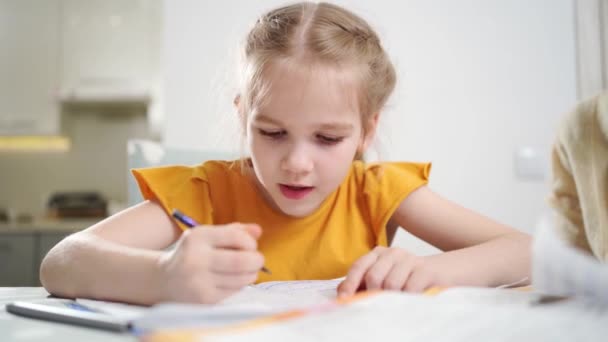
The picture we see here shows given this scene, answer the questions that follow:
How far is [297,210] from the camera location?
2.71ft

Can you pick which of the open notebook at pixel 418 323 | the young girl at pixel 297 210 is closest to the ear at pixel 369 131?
the young girl at pixel 297 210

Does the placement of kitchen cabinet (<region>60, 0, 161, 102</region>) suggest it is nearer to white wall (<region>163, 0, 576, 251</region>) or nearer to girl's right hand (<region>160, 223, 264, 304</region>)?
white wall (<region>163, 0, 576, 251</region>)

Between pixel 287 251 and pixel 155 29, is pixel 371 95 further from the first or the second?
pixel 155 29

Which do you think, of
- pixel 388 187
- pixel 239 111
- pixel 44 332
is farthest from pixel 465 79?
pixel 44 332

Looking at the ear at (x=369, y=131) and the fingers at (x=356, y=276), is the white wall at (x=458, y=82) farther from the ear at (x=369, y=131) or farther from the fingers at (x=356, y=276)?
the fingers at (x=356, y=276)

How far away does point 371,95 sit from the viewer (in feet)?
2.73

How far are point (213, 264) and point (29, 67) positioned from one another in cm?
317

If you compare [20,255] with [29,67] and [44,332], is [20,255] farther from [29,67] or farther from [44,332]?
[44,332]

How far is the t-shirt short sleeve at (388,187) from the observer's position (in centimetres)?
89

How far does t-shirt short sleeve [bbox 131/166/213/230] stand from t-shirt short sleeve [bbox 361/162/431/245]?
28cm

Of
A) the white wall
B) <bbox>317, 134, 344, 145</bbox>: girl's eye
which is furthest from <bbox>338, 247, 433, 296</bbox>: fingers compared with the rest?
the white wall

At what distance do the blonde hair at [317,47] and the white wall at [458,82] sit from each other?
103cm

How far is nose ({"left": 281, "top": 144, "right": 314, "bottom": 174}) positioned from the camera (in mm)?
680

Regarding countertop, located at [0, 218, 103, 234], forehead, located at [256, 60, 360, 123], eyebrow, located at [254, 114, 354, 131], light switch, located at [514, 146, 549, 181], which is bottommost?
countertop, located at [0, 218, 103, 234]
